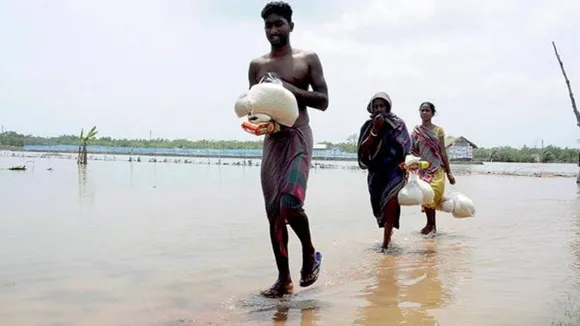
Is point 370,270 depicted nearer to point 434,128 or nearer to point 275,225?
point 275,225

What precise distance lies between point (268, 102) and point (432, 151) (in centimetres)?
438

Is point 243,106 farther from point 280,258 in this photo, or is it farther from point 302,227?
point 280,258

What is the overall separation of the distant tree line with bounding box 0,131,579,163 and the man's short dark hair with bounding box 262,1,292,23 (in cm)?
8336

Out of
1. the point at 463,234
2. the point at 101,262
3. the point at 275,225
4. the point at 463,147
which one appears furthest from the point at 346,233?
the point at 463,147

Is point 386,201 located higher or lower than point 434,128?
lower

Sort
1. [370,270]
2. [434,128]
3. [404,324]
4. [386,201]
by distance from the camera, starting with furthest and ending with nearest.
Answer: [434,128] → [386,201] → [370,270] → [404,324]

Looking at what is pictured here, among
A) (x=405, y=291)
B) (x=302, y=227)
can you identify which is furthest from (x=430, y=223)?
(x=302, y=227)

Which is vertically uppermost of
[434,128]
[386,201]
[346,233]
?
[434,128]

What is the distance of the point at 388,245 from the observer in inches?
251

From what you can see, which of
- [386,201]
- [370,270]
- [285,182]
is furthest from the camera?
[386,201]

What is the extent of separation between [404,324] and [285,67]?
1803 mm

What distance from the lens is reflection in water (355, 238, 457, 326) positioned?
11.3 feet

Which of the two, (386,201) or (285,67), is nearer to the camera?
(285,67)

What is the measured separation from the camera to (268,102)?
11.8 ft
